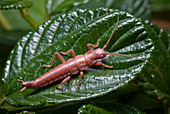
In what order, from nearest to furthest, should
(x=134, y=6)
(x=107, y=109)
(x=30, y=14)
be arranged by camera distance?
(x=107, y=109), (x=134, y=6), (x=30, y=14)

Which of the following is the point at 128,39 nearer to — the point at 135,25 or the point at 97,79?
the point at 135,25

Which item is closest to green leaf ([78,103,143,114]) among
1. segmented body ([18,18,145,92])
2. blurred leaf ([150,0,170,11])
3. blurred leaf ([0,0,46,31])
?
segmented body ([18,18,145,92])

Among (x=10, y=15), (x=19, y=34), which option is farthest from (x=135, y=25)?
(x=10, y=15)

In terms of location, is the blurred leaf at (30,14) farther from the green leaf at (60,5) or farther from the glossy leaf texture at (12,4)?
the glossy leaf texture at (12,4)

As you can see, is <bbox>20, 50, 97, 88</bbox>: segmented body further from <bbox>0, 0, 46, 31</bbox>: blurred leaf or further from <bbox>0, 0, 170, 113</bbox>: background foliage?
<bbox>0, 0, 46, 31</bbox>: blurred leaf

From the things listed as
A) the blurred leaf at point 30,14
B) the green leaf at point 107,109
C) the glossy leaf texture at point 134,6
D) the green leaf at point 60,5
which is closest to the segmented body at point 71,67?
the green leaf at point 107,109

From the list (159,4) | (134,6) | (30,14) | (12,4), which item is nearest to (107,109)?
(12,4)

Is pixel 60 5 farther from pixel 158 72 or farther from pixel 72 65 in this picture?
pixel 158 72
